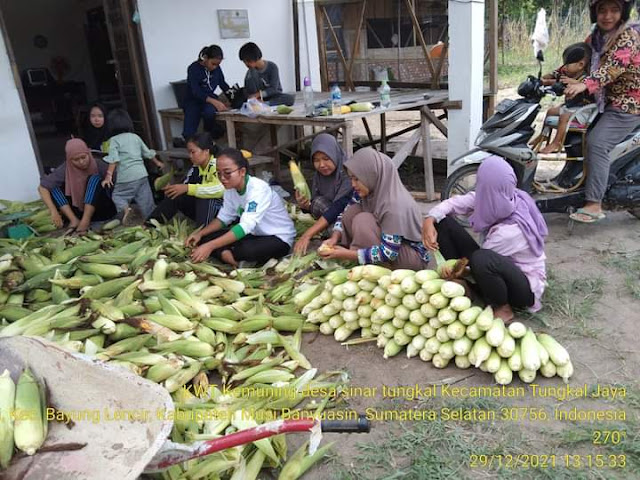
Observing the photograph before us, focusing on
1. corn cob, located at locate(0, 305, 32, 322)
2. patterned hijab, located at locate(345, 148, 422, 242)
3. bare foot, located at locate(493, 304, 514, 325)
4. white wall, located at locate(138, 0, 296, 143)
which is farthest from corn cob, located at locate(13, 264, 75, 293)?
white wall, located at locate(138, 0, 296, 143)

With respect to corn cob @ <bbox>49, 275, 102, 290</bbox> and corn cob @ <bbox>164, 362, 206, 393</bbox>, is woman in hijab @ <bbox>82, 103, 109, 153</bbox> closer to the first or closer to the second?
corn cob @ <bbox>49, 275, 102, 290</bbox>

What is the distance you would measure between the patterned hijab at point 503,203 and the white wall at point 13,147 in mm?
5173

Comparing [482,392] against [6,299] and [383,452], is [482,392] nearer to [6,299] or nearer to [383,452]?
[383,452]

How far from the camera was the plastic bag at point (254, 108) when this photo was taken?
19.3 feet

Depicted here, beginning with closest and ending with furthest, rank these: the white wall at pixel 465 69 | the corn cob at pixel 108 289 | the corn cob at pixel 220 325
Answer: the corn cob at pixel 220 325
the corn cob at pixel 108 289
the white wall at pixel 465 69

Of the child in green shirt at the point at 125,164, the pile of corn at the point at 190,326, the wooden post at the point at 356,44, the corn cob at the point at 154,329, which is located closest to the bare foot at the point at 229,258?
the pile of corn at the point at 190,326

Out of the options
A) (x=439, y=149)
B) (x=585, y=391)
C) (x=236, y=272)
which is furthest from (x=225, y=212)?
(x=439, y=149)

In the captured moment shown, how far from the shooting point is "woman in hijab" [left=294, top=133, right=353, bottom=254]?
402 cm

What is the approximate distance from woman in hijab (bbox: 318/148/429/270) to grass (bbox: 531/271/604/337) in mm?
809

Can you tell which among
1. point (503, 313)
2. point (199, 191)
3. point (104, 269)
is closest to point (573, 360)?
point (503, 313)

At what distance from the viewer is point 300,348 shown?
3.15 m

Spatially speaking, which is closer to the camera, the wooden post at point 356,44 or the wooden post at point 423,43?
the wooden post at point 423,43

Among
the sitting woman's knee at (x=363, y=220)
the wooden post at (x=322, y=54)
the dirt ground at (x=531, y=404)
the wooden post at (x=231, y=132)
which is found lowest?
the dirt ground at (x=531, y=404)

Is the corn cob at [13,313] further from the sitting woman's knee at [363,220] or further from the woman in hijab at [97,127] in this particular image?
the woman in hijab at [97,127]
